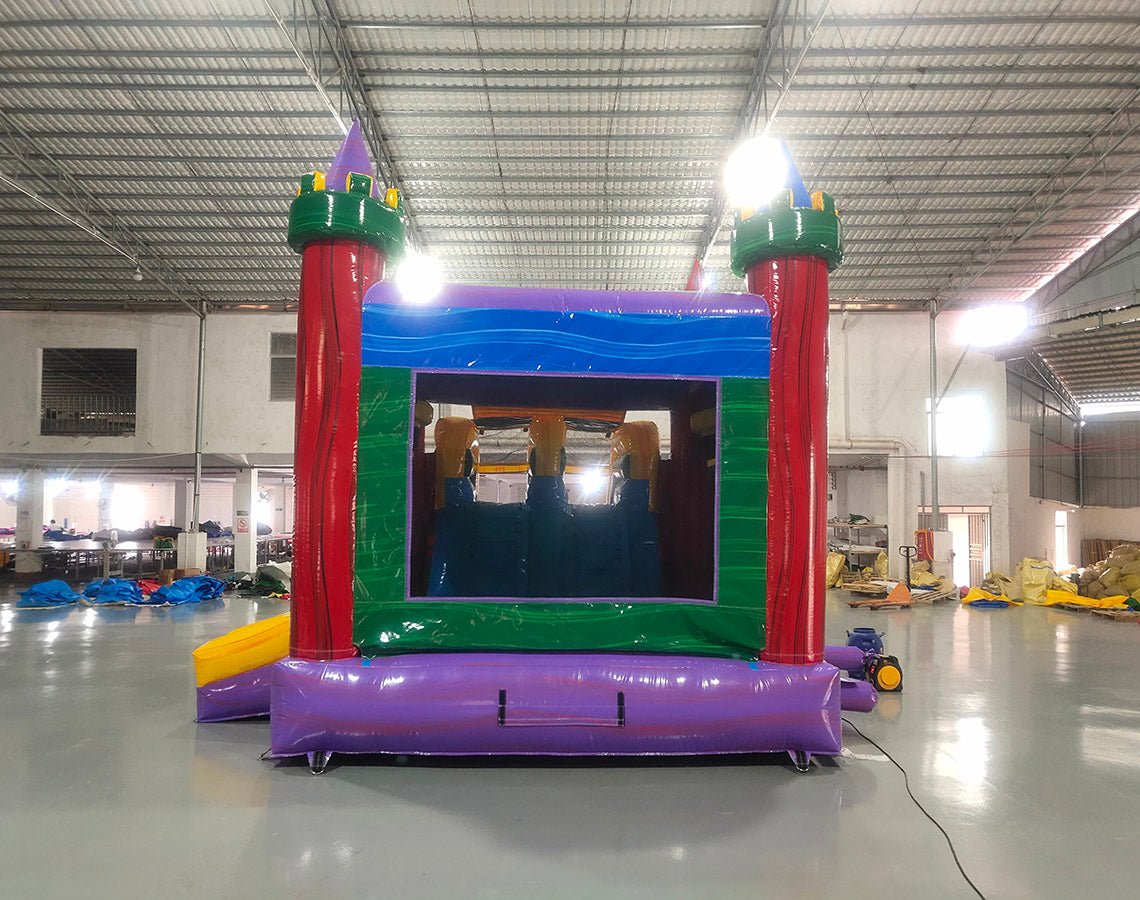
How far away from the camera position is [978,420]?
577 inches

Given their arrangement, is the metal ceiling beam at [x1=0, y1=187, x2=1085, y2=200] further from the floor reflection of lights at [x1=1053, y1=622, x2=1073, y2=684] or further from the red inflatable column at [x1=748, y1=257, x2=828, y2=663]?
the red inflatable column at [x1=748, y1=257, x2=828, y2=663]

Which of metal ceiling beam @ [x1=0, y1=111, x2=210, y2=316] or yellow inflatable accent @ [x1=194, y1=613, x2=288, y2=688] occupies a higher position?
metal ceiling beam @ [x1=0, y1=111, x2=210, y2=316]

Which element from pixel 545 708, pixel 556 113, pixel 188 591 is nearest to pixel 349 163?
pixel 545 708

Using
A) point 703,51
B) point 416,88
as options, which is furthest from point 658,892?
point 416,88

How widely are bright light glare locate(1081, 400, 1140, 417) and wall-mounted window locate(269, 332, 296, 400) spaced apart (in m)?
21.6

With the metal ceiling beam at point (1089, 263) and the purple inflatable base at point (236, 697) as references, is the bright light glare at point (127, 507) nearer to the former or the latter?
the purple inflatable base at point (236, 697)

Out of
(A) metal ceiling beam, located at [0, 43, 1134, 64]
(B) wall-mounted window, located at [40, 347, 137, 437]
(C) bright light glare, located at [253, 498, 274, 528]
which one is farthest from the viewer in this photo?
(C) bright light glare, located at [253, 498, 274, 528]

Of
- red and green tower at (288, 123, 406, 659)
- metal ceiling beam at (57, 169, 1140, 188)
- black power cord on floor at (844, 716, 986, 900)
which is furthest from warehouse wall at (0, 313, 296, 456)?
black power cord on floor at (844, 716, 986, 900)

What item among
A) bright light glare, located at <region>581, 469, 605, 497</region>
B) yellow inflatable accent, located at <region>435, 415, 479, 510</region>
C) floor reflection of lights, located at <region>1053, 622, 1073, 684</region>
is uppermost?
yellow inflatable accent, located at <region>435, 415, 479, 510</region>

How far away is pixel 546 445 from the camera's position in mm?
5676

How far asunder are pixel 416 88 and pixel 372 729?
7.74 m

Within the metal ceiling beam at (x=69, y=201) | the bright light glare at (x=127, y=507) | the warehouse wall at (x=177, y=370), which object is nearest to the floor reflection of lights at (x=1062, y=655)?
the warehouse wall at (x=177, y=370)

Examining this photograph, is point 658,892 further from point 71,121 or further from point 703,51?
point 71,121

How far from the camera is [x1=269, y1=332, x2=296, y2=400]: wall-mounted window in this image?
14.8 meters
